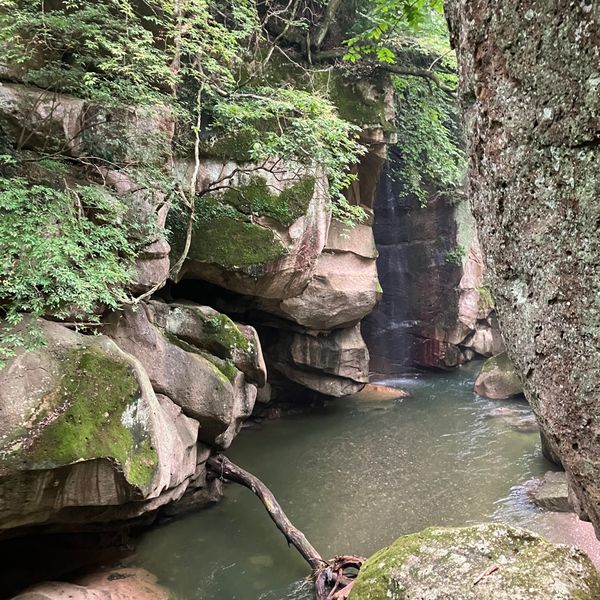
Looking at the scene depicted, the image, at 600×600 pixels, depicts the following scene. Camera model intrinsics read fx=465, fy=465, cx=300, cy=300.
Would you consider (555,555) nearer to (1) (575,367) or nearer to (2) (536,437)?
(1) (575,367)


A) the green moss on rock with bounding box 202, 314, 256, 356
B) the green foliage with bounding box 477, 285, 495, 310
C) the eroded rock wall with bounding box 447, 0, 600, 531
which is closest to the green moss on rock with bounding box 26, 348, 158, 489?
the green moss on rock with bounding box 202, 314, 256, 356

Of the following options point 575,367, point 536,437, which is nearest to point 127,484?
point 575,367

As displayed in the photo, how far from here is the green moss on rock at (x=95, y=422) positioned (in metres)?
4.16

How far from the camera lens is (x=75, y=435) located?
14.1 ft

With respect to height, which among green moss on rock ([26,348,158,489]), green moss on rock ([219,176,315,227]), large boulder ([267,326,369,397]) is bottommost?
large boulder ([267,326,369,397])

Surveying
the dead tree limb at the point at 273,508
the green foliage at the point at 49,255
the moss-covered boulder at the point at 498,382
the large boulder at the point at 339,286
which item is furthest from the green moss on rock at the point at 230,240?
the moss-covered boulder at the point at 498,382

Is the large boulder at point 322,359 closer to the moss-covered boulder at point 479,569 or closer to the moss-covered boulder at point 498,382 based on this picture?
the moss-covered boulder at point 498,382

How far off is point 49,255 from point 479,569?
14.1 feet

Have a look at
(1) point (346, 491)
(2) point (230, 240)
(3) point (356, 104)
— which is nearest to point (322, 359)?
(1) point (346, 491)

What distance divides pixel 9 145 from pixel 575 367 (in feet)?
18.7

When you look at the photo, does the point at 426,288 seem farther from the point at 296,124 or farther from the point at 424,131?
the point at 296,124

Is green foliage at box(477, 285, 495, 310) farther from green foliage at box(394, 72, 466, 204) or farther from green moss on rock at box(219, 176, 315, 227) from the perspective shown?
green moss on rock at box(219, 176, 315, 227)

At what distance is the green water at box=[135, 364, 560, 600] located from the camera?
6406mm

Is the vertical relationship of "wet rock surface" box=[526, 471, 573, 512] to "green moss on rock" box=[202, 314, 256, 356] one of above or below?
below
